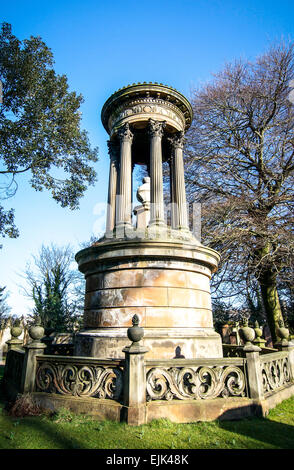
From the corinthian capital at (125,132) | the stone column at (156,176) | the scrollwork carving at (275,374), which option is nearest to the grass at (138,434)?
the scrollwork carving at (275,374)

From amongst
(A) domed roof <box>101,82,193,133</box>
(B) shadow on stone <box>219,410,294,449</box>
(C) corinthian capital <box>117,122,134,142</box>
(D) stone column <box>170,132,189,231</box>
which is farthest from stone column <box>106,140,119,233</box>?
(B) shadow on stone <box>219,410,294,449</box>

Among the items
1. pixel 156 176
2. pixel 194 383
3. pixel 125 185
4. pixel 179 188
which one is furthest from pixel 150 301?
pixel 179 188

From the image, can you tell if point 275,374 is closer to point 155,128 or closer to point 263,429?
point 263,429

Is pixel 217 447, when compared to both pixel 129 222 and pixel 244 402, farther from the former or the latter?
pixel 129 222

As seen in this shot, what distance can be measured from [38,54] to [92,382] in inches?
487

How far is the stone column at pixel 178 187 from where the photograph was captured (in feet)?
33.1

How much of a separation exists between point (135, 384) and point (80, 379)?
1.34m

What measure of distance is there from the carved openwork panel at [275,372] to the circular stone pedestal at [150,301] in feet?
4.73

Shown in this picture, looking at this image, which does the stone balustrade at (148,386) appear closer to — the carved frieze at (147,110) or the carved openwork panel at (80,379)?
the carved openwork panel at (80,379)

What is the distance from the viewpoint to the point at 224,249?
1461cm

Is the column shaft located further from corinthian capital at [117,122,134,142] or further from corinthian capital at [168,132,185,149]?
corinthian capital at [117,122,134,142]

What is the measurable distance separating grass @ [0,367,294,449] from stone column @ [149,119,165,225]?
5711mm

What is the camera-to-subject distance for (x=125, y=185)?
32.3 feet

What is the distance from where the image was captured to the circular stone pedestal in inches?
282
